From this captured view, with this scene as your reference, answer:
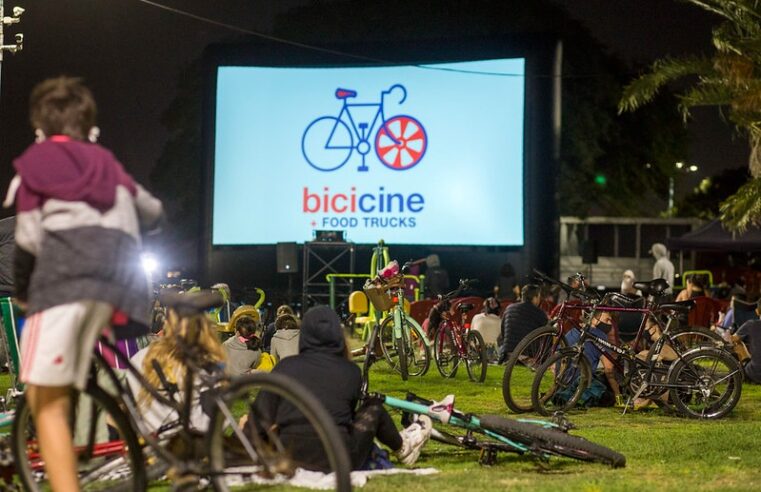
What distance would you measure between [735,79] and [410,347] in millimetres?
5514

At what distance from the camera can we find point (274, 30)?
1515 inches

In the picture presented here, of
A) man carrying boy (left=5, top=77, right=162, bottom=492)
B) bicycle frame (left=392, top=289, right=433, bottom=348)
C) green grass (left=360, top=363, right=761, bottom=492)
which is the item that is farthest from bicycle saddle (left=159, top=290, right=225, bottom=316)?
bicycle frame (left=392, top=289, right=433, bottom=348)

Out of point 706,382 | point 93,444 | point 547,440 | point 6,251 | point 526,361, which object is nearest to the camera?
point 93,444

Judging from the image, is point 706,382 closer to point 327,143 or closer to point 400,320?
point 400,320

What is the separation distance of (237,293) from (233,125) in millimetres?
6525

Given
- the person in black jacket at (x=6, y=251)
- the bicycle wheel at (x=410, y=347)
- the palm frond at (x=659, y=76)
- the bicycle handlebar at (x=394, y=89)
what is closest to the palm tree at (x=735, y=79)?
the palm frond at (x=659, y=76)

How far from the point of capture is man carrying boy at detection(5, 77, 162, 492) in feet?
13.0

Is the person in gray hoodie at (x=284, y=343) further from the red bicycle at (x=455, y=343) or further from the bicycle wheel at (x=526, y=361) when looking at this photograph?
the red bicycle at (x=455, y=343)

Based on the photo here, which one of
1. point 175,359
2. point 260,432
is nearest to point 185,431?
point 260,432

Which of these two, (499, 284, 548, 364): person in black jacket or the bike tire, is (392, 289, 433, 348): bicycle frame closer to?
the bike tire

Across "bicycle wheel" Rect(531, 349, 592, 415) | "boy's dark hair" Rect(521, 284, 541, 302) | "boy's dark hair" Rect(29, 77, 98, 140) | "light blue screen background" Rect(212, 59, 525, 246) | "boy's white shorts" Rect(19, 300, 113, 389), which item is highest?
"light blue screen background" Rect(212, 59, 525, 246)

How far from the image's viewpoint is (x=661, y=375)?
952 cm

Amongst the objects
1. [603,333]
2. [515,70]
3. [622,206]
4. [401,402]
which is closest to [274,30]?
[622,206]

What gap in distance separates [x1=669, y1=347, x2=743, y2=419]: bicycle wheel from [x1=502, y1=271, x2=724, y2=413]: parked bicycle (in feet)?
0.75
